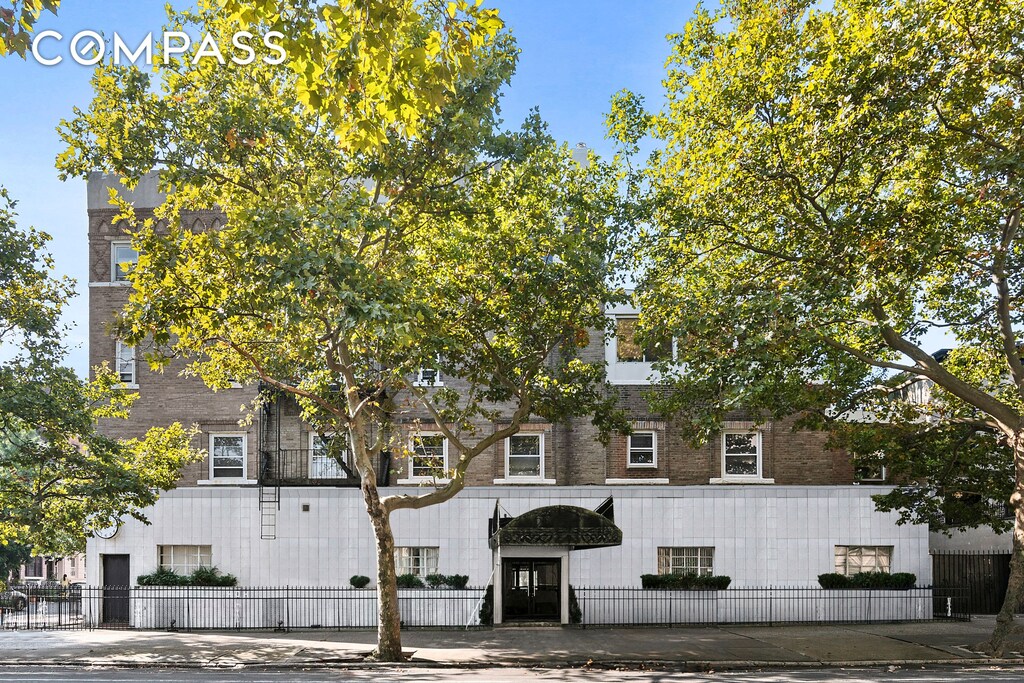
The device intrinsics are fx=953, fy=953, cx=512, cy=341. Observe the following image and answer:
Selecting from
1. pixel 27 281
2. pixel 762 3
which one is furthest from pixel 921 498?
pixel 27 281

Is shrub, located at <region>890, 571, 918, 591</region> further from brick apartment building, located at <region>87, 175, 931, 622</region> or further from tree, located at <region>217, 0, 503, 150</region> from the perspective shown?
tree, located at <region>217, 0, 503, 150</region>

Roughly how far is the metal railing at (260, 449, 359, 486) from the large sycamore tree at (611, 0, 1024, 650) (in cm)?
1157

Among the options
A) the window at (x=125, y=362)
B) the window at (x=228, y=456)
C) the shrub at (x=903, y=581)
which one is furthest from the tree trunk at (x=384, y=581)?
the shrub at (x=903, y=581)

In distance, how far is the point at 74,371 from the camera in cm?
2433

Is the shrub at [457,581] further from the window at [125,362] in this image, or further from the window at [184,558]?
the window at [125,362]

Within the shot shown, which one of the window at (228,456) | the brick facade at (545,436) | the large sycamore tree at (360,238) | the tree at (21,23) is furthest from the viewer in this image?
the window at (228,456)

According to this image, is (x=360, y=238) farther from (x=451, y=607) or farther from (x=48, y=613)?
(x=48, y=613)

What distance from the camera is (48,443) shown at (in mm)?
23891

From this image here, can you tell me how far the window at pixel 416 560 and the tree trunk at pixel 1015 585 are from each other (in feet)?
49.7

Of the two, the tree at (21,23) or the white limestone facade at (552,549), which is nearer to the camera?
the tree at (21,23)

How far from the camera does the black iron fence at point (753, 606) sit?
28.3m

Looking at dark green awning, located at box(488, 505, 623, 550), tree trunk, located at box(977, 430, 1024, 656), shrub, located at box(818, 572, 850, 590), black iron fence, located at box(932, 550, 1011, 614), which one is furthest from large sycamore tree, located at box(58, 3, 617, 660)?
black iron fence, located at box(932, 550, 1011, 614)

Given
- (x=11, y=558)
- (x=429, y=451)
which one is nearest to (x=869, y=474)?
(x=429, y=451)

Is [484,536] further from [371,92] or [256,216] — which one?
[371,92]
